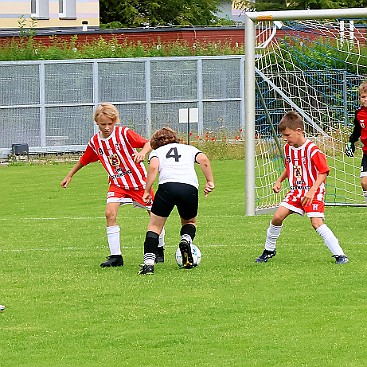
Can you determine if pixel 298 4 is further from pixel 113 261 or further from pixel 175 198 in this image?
pixel 175 198

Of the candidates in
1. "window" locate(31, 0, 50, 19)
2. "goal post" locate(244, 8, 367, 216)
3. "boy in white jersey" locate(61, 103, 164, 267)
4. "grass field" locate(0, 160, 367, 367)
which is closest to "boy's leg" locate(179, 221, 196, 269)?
"grass field" locate(0, 160, 367, 367)

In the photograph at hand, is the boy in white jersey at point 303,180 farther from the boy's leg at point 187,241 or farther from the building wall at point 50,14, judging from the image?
the building wall at point 50,14

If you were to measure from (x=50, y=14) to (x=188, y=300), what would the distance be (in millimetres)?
38611

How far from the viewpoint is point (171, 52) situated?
34188mm

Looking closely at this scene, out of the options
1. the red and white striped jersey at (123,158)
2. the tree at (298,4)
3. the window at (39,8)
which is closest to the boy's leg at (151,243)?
the red and white striped jersey at (123,158)

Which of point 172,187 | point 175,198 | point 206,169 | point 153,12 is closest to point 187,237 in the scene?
point 175,198

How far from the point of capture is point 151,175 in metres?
10.9

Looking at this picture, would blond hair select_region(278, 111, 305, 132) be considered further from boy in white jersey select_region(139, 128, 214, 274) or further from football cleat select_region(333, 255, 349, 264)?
football cleat select_region(333, 255, 349, 264)

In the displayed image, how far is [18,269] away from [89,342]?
151 inches

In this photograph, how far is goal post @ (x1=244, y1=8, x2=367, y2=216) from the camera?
55.3ft

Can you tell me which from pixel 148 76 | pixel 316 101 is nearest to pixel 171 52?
pixel 148 76

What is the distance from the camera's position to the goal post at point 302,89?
16.9m

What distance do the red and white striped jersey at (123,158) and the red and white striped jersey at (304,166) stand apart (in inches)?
58.3

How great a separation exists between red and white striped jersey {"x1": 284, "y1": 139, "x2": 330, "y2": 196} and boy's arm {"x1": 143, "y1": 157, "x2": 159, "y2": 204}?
4.58 feet
